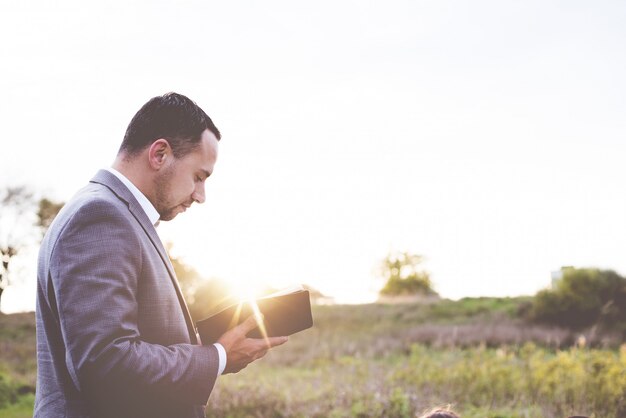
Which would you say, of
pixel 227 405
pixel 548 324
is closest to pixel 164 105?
pixel 227 405

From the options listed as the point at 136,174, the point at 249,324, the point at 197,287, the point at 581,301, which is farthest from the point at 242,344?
the point at 197,287

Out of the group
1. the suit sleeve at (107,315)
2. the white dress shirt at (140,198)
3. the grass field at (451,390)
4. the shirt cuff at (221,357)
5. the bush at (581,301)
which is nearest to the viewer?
the suit sleeve at (107,315)

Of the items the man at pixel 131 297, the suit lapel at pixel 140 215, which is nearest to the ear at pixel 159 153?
the man at pixel 131 297

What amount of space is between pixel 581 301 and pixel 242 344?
2022 centimetres

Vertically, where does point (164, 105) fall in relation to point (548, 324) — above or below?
Result: above

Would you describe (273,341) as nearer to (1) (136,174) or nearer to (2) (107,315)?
(2) (107,315)

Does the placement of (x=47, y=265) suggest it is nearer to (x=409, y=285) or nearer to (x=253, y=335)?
(x=253, y=335)

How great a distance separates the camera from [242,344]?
1928 mm

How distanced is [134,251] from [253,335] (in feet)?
1.87

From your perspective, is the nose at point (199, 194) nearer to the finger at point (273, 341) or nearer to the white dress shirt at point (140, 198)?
the white dress shirt at point (140, 198)

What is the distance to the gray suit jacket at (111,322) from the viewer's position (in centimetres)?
160

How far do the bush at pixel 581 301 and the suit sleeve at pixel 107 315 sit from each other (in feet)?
66.0

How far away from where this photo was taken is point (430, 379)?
25.2 feet

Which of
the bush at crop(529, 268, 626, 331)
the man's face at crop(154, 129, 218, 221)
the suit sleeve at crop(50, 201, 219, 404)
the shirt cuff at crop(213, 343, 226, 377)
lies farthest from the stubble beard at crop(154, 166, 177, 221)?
the bush at crop(529, 268, 626, 331)
